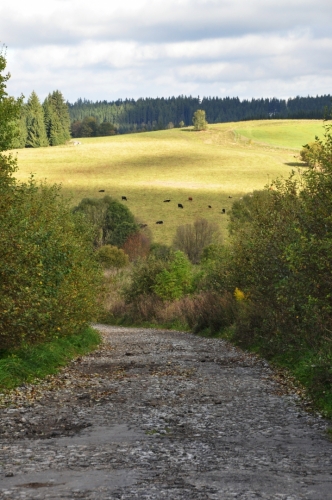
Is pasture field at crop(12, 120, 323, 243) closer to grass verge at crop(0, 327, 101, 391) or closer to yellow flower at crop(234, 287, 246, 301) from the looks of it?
yellow flower at crop(234, 287, 246, 301)

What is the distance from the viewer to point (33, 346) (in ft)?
89.6

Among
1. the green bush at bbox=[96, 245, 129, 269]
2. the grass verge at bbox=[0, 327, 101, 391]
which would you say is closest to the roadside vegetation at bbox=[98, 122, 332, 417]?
the grass verge at bbox=[0, 327, 101, 391]

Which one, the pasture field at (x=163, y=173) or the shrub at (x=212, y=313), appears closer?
the shrub at (x=212, y=313)

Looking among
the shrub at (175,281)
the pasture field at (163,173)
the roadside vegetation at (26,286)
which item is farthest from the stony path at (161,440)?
the pasture field at (163,173)

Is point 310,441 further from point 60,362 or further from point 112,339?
point 112,339

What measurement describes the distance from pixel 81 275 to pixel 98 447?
24.0 metres

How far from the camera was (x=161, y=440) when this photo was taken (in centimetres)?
1440

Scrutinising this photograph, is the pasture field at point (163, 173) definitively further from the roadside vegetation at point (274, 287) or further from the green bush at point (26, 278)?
the green bush at point (26, 278)

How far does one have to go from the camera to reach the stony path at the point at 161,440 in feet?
35.7

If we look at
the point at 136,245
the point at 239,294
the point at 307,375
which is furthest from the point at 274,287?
the point at 136,245

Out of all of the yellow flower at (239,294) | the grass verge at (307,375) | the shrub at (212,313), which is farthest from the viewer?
the shrub at (212,313)

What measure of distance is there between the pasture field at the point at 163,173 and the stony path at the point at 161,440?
90.1 meters

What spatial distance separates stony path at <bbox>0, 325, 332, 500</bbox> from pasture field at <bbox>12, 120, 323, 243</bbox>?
296 ft

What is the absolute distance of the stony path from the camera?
428 inches
